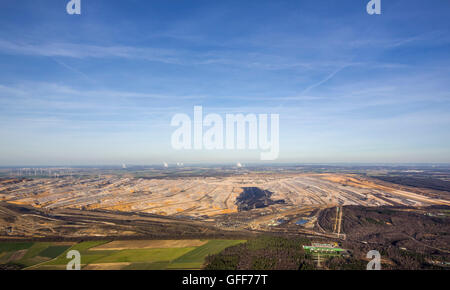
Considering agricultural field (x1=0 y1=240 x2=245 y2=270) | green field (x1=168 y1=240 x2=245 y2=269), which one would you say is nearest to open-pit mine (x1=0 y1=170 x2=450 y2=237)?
agricultural field (x1=0 y1=240 x2=245 y2=270)

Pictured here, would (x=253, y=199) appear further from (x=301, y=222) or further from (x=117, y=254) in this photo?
(x=117, y=254)
